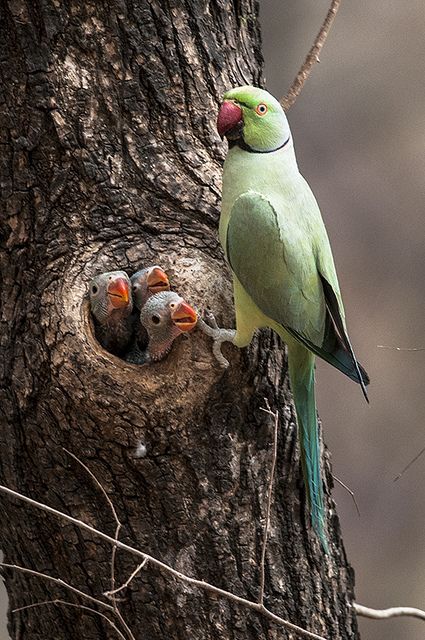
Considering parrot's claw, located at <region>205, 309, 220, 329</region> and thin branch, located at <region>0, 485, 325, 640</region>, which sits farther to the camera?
parrot's claw, located at <region>205, 309, 220, 329</region>

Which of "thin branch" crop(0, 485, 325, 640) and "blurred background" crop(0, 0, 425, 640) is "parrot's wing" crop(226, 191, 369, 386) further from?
"blurred background" crop(0, 0, 425, 640)

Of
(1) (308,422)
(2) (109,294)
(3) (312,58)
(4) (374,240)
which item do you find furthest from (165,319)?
(4) (374,240)

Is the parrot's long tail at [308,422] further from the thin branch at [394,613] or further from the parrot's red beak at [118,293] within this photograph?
the parrot's red beak at [118,293]

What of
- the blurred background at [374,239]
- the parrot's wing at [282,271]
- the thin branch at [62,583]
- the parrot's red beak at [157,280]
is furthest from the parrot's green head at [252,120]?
the blurred background at [374,239]

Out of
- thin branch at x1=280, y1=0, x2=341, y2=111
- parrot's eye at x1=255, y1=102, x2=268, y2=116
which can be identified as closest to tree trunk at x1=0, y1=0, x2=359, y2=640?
parrot's eye at x1=255, y1=102, x2=268, y2=116

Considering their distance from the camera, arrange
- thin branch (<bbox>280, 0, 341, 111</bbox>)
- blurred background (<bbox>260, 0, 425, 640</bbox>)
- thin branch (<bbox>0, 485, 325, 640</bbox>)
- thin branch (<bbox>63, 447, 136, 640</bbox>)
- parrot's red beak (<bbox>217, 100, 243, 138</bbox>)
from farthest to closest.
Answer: blurred background (<bbox>260, 0, 425, 640</bbox>) → thin branch (<bbox>280, 0, 341, 111</bbox>) → parrot's red beak (<bbox>217, 100, 243, 138</bbox>) → thin branch (<bbox>63, 447, 136, 640</bbox>) → thin branch (<bbox>0, 485, 325, 640</bbox>)

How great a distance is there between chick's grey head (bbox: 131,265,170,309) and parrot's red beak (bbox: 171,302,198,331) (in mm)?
57

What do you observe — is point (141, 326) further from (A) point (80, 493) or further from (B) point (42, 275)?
(A) point (80, 493)

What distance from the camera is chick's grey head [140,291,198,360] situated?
4.99 ft

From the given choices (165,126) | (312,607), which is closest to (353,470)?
(312,607)

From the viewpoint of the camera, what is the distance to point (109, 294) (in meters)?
1.53

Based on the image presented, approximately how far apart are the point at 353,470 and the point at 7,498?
287 centimetres

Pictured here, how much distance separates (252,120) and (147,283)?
0.36m

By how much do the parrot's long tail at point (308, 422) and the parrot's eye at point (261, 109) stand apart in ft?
1.39
